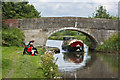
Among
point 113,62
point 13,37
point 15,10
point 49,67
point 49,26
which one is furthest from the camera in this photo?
point 15,10

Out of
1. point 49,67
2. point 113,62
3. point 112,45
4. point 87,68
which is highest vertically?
point 112,45

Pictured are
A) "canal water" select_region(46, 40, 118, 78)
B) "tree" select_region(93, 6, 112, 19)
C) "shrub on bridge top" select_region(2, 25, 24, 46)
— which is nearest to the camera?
"canal water" select_region(46, 40, 118, 78)

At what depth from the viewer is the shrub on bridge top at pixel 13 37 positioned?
15156 mm

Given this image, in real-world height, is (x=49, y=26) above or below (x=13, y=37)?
above

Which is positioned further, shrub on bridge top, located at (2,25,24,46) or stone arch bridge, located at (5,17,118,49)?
stone arch bridge, located at (5,17,118,49)

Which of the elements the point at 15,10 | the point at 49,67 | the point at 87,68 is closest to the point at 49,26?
the point at 15,10

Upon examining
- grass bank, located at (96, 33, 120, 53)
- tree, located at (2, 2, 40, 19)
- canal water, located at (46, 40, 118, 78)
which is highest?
tree, located at (2, 2, 40, 19)

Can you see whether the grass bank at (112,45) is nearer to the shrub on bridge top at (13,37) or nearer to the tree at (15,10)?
A: the shrub on bridge top at (13,37)

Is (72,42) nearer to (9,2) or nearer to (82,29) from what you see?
(82,29)

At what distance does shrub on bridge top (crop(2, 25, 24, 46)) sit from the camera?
15.2 meters

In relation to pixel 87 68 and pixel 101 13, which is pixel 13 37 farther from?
pixel 101 13

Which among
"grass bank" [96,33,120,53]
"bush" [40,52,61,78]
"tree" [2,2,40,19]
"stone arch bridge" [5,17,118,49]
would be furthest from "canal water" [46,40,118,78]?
"tree" [2,2,40,19]

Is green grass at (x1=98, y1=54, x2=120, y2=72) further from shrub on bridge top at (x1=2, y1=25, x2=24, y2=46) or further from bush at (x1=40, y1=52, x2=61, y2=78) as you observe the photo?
shrub on bridge top at (x1=2, y1=25, x2=24, y2=46)

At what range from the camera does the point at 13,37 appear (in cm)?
1545
